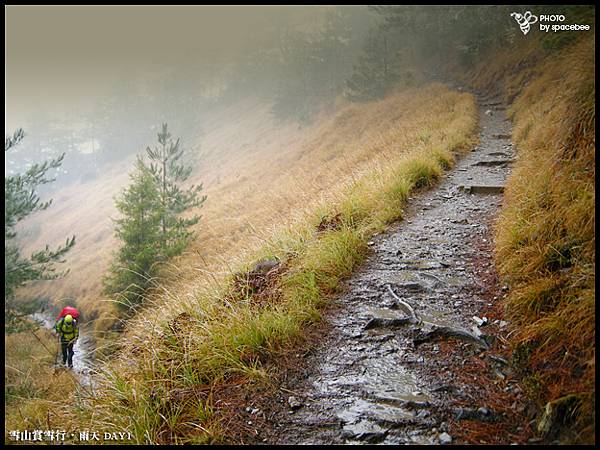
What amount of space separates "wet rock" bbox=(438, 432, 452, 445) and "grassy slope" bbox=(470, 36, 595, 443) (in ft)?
1.93

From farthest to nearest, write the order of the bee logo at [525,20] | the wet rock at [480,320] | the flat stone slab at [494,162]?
the bee logo at [525,20] < the flat stone slab at [494,162] < the wet rock at [480,320]

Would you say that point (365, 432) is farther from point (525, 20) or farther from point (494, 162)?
point (525, 20)

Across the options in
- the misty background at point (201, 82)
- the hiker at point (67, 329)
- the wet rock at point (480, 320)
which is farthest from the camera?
the misty background at point (201, 82)

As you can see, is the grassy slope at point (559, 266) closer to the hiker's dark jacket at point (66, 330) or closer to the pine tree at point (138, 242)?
the hiker's dark jacket at point (66, 330)

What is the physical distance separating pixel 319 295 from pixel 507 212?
2722mm

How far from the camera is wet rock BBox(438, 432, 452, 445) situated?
201 cm

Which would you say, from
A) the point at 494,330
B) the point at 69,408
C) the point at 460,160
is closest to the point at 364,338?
the point at 494,330

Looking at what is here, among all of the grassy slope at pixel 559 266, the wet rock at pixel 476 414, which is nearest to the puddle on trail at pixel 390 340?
the wet rock at pixel 476 414

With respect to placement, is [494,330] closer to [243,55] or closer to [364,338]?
[364,338]

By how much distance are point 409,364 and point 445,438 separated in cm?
68

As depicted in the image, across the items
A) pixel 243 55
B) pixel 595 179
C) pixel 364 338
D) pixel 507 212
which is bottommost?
pixel 364 338

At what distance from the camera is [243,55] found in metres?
49.6

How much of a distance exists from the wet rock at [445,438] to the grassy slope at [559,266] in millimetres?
589

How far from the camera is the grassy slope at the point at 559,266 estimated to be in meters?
2.08
